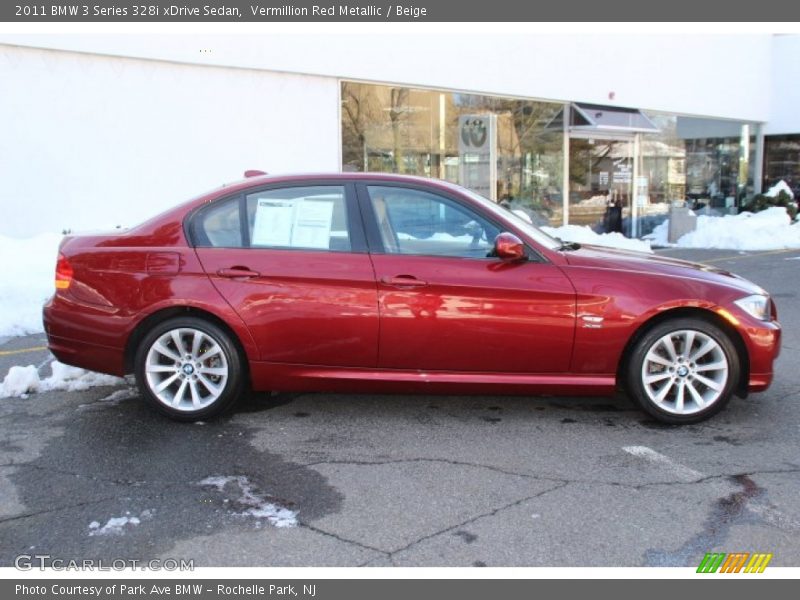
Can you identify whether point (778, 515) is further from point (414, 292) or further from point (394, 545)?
point (414, 292)

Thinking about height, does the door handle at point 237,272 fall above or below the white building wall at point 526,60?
below

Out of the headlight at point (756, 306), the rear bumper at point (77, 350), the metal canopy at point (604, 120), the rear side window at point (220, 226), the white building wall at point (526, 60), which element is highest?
the white building wall at point (526, 60)

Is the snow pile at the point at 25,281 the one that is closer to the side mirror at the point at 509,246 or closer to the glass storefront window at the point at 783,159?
the side mirror at the point at 509,246

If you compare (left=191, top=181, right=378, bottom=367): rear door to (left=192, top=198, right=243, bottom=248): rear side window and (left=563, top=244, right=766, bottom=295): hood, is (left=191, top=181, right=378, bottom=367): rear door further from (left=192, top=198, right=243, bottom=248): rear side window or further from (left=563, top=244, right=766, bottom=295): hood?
(left=563, top=244, right=766, bottom=295): hood

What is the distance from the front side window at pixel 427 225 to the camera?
472 cm

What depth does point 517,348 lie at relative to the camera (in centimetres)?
461

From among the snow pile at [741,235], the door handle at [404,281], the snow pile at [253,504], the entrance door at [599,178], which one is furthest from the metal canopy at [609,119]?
the snow pile at [253,504]

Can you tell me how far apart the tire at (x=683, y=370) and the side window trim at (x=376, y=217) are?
2.91 ft

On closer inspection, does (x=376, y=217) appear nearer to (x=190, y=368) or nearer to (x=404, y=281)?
(x=404, y=281)

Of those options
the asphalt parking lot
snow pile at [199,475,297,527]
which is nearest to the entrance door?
the asphalt parking lot

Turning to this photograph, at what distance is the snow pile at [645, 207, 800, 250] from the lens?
54.6ft

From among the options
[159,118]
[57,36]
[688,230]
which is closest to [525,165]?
[688,230]

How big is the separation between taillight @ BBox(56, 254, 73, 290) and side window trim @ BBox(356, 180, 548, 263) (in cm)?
196

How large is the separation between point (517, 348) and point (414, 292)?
0.73 metres
